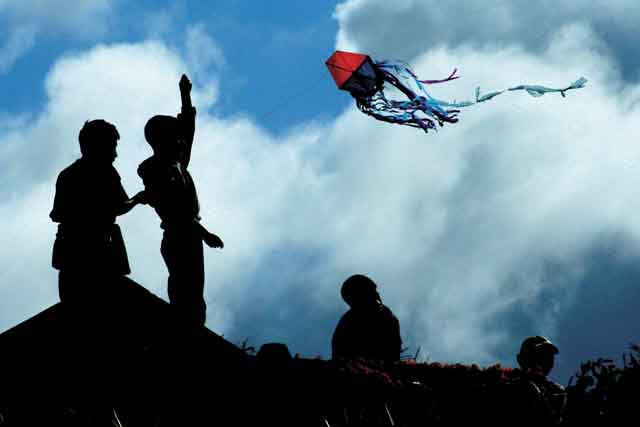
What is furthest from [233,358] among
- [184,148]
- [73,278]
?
[184,148]

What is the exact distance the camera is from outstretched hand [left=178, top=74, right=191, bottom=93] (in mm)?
9586

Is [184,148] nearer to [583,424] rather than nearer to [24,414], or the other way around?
[24,414]

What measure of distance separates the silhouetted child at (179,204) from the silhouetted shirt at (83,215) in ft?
1.83

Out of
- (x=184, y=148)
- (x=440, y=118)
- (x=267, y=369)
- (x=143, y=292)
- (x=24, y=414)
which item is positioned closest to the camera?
(x=24, y=414)

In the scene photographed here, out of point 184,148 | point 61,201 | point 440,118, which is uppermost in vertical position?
point 440,118

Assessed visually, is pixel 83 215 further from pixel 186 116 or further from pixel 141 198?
pixel 186 116

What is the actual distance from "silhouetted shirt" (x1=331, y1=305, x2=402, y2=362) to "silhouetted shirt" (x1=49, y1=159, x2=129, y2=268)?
8.12 feet

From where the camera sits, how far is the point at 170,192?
30.3ft

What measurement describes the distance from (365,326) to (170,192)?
7.43ft

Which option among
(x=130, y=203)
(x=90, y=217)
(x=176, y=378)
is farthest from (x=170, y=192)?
(x=176, y=378)

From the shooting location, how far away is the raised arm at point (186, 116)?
376 inches

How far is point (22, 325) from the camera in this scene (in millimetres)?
8281

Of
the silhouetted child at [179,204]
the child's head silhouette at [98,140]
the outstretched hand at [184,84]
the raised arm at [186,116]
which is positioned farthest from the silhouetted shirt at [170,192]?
the outstretched hand at [184,84]

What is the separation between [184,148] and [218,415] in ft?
9.86
